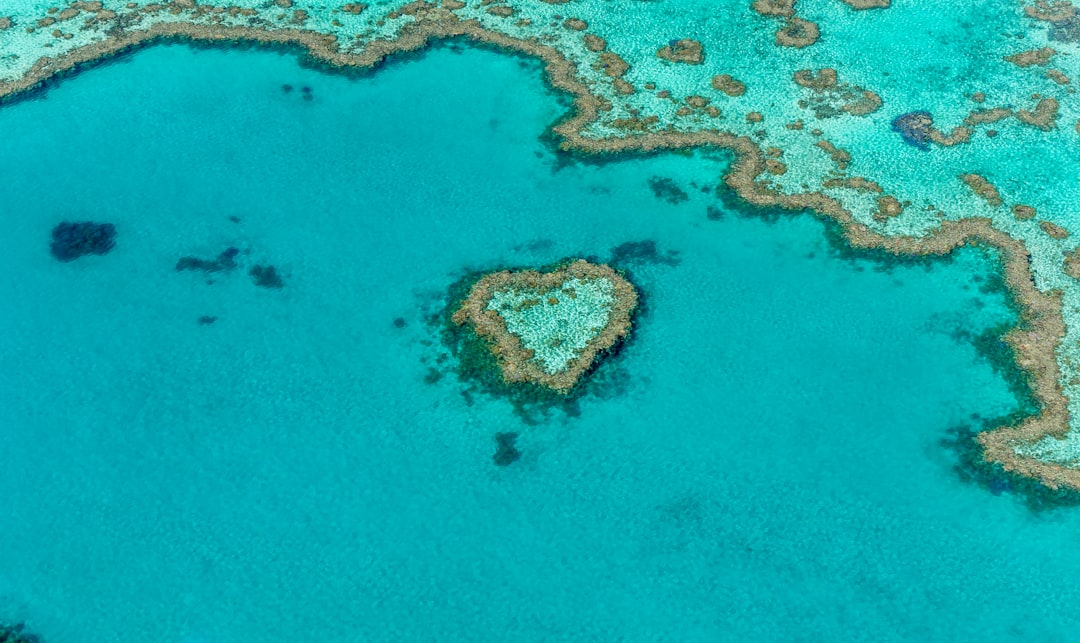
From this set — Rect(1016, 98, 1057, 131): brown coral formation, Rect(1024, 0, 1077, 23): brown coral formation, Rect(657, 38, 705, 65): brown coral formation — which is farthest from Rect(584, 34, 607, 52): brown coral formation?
Rect(1024, 0, 1077, 23): brown coral formation

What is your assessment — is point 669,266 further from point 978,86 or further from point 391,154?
point 978,86

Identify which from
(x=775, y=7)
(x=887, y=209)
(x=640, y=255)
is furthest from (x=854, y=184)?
(x=775, y=7)

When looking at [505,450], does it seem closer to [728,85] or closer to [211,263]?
[211,263]

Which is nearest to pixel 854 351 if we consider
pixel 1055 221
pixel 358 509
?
pixel 1055 221

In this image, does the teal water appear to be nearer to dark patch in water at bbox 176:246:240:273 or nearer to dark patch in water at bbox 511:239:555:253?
dark patch in water at bbox 511:239:555:253

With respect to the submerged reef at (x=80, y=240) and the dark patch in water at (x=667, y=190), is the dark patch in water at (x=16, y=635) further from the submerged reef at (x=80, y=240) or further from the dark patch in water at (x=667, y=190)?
the dark patch in water at (x=667, y=190)

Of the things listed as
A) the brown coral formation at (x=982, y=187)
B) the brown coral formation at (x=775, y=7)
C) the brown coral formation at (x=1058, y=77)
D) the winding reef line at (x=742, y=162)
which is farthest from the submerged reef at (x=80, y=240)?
the brown coral formation at (x=1058, y=77)
